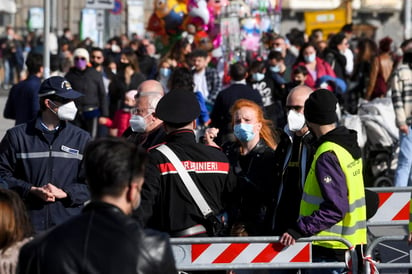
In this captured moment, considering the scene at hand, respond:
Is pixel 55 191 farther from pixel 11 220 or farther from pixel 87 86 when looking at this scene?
pixel 87 86

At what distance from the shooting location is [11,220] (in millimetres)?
4816

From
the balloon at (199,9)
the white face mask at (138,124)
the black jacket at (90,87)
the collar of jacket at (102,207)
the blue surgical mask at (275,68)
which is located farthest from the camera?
the balloon at (199,9)

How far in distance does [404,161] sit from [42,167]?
578 cm

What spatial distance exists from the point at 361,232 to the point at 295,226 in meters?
0.42

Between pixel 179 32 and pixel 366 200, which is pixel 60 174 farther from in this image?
pixel 179 32

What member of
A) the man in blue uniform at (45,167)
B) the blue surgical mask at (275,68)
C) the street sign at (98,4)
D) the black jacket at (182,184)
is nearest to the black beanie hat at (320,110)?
the black jacket at (182,184)

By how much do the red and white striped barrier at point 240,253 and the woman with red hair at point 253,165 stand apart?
0.30 m

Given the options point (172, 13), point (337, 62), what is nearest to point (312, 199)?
point (337, 62)

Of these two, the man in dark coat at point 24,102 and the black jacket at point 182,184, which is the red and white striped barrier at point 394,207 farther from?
the man in dark coat at point 24,102

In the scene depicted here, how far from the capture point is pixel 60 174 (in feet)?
24.1

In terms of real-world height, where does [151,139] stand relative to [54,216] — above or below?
above

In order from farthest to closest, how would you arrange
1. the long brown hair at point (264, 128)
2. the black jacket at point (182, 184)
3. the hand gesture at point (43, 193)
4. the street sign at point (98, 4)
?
1. the street sign at point (98, 4)
2. the long brown hair at point (264, 128)
3. the hand gesture at point (43, 193)
4. the black jacket at point (182, 184)

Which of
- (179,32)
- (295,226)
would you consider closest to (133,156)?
(295,226)

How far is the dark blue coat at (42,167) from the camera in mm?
7309
